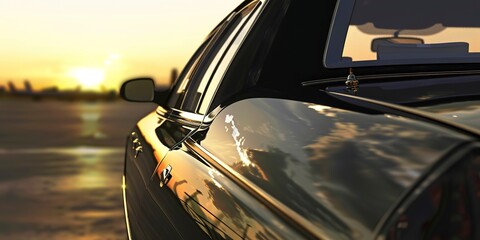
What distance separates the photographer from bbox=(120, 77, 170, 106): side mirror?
5.04 meters

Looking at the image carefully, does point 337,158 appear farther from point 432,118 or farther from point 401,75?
point 401,75

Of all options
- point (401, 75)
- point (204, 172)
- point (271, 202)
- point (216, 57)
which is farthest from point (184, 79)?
point (271, 202)

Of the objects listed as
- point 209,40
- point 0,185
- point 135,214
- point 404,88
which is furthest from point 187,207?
point 0,185

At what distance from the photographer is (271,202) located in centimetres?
193

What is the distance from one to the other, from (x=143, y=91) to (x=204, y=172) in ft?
8.42

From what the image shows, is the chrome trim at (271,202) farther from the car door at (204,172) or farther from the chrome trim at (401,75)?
the chrome trim at (401,75)

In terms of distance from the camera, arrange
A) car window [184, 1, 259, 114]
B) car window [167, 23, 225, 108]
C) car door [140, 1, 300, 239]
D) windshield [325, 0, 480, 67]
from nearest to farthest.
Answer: car door [140, 1, 300, 239]
windshield [325, 0, 480, 67]
car window [184, 1, 259, 114]
car window [167, 23, 225, 108]

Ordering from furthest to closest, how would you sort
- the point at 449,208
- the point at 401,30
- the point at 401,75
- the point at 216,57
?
the point at 216,57, the point at 401,30, the point at 401,75, the point at 449,208

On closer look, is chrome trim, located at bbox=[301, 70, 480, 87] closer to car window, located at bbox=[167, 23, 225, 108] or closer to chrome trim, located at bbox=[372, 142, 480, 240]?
chrome trim, located at bbox=[372, 142, 480, 240]

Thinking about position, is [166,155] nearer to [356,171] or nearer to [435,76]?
[435,76]

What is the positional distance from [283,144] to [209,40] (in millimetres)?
2442

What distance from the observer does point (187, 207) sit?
2.61 m

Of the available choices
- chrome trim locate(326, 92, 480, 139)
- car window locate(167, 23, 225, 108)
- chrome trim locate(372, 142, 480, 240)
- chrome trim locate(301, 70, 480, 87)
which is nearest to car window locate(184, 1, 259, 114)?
car window locate(167, 23, 225, 108)

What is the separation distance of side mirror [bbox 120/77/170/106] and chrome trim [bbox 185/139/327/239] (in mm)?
2438
